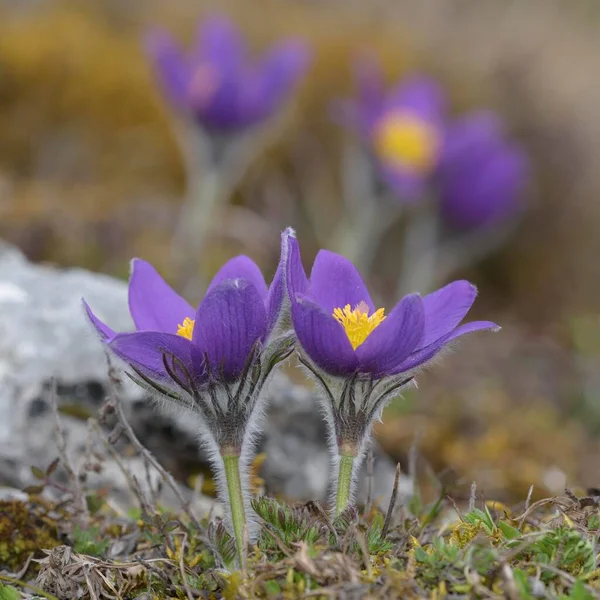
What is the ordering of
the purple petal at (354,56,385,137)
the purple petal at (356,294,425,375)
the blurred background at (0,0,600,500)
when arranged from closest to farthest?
the purple petal at (356,294,425,375) → the blurred background at (0,0,600,500) → the purple petal at (354,56,385,137)

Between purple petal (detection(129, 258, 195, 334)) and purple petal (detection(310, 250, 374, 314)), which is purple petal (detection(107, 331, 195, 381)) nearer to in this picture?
purple petal (detection(129, 258, 195, 334))

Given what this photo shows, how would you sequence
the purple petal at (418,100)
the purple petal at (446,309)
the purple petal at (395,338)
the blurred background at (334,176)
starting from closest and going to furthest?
the purple petal at (395,338) → the purple petal at (446,309) → the blurred background at (334,176) → the purple petal at (418,100)

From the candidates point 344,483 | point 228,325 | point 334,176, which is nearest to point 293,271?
point 228,325

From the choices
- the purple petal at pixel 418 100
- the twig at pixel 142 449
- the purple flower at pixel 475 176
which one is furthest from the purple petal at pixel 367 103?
the twig at pixel 142 449

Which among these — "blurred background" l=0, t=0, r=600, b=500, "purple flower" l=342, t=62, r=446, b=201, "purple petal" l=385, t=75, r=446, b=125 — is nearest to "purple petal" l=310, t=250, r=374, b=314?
"blurred background" l=0, t=0, r=600, b=500

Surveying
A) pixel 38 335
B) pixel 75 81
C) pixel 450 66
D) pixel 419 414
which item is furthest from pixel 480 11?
pixel 38 335

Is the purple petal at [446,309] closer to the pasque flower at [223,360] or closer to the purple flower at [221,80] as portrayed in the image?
the pasque flower at [223,360]
